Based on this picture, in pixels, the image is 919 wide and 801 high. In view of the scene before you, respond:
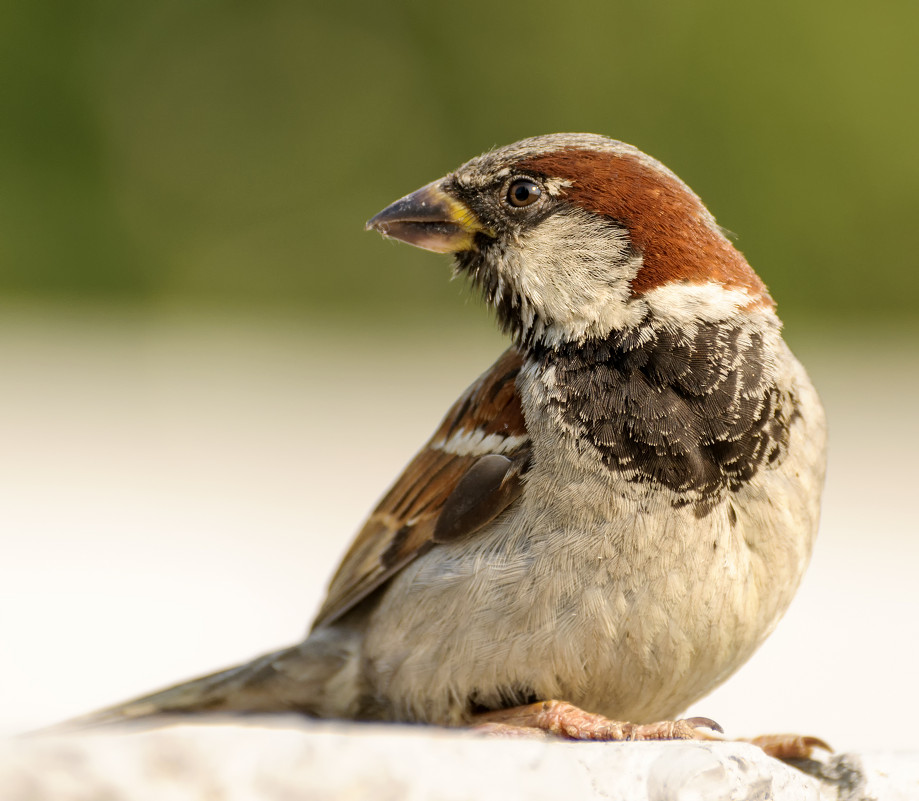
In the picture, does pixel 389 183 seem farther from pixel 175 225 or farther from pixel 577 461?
pixel 577 461

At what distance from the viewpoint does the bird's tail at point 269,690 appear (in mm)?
2174

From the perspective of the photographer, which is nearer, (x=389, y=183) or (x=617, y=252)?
(x=617, y=252)

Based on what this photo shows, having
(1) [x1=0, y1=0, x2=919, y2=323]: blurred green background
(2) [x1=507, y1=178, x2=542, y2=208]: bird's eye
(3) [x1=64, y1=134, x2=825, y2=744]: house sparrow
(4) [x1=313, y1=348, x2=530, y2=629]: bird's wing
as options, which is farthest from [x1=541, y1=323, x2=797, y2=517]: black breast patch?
(1) [x1=0, y1=0, x2=919, y2=323]: blurred green background

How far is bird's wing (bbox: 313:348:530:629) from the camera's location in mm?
1899

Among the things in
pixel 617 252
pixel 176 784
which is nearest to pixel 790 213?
pixel 617 252

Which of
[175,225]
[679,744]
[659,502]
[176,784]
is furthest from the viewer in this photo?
[175,225]

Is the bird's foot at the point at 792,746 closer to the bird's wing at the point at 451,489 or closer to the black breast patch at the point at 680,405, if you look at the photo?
the black breast patch at the point at 680,405

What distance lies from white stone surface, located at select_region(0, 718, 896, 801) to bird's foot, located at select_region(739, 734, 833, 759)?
27 centimetres

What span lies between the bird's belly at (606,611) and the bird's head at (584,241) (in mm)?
329

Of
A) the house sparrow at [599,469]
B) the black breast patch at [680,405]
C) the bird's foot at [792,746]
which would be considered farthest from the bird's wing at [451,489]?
the bird's foot at [792,746]

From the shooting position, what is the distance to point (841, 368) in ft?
21.8

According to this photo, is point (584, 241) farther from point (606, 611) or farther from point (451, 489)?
point (606, 611)

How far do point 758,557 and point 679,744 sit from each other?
345 mm

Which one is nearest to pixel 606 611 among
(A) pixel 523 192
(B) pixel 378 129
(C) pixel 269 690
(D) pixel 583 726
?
(D) pixel 583 726
